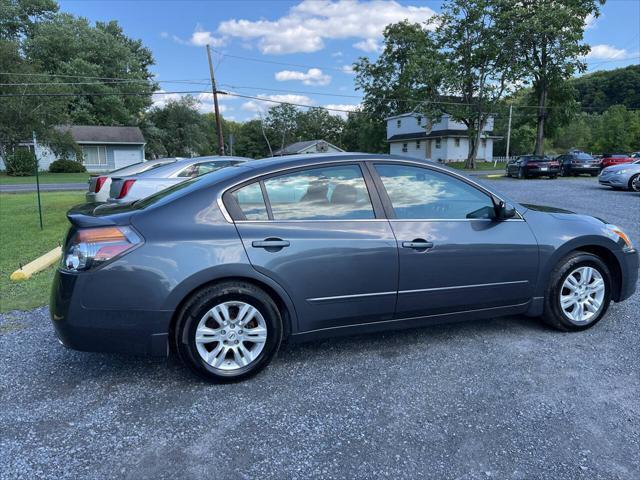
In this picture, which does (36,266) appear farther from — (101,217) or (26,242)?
(101,217)

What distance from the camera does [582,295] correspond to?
12.6ft

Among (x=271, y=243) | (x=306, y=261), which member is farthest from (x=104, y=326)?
(x=306, y=261)

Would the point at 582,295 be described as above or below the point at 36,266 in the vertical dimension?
above

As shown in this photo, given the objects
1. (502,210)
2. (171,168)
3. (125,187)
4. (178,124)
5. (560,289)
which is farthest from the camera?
(178,124)

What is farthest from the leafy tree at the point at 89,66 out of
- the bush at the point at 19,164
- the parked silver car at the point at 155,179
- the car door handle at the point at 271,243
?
the car door handle at the point at 271,243

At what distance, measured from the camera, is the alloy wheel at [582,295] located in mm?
3799

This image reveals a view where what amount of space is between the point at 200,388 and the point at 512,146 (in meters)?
69.6

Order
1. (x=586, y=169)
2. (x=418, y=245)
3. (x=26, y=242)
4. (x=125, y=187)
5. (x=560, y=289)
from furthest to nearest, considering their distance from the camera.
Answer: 1. (x=586, y=169)
2. (x=26, y=242)
3. (x=125, y=187)
4. (x=560, y=289)
5. (x=418, y=245)

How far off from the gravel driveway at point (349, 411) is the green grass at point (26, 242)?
111 centimetres

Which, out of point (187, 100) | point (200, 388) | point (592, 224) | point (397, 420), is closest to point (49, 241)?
point (200, 388)

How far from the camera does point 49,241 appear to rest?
7.81m

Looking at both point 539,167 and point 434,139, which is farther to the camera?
point 434,139

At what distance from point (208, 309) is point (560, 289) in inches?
113

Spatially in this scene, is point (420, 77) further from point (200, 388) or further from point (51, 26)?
point (51, 26)
